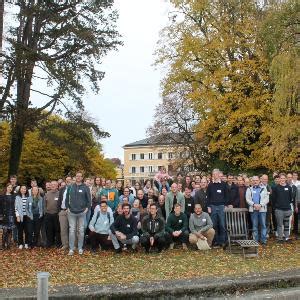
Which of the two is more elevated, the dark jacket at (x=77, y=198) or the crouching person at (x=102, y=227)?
the dark jacket at (x=77, y=198)

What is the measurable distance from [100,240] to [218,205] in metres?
3.29

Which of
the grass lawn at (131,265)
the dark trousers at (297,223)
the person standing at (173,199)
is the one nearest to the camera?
the grass lawn at (131,265)

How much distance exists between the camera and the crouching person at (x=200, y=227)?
13.8 meters

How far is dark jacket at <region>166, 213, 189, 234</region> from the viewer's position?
14.0 meters

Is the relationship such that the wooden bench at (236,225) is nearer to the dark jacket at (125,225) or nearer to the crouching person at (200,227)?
the crouching person at (200,227)

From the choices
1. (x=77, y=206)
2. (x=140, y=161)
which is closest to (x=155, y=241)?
(x=77, y=206)

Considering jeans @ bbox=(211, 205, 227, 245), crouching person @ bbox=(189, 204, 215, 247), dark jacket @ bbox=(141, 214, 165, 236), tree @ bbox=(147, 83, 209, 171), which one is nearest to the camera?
dark jacket @ bbox=(141, 214, 165, 236)

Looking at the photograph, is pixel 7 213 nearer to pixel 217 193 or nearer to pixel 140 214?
pixel 140 214

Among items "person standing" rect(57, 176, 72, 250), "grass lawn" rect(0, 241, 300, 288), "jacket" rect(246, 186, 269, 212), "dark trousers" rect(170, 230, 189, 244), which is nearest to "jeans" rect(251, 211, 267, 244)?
"jacket" rect(246, 186, 269, 212)

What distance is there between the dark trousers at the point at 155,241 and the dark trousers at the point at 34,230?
3233 mm

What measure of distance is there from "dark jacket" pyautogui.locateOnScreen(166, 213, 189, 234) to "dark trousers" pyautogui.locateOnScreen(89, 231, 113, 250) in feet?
5.36

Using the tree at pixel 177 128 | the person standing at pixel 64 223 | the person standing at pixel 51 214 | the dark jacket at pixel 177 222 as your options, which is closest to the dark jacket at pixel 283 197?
the dark jacket at pixel 177 222

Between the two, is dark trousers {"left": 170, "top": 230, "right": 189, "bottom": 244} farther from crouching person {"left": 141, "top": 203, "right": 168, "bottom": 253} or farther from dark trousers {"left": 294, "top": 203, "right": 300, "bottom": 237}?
dark trousers {"left": 294, "top": 203, "right": 300, "bottom": 237}

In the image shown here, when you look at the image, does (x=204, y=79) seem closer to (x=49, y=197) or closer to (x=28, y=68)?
(x=28, y=68)
